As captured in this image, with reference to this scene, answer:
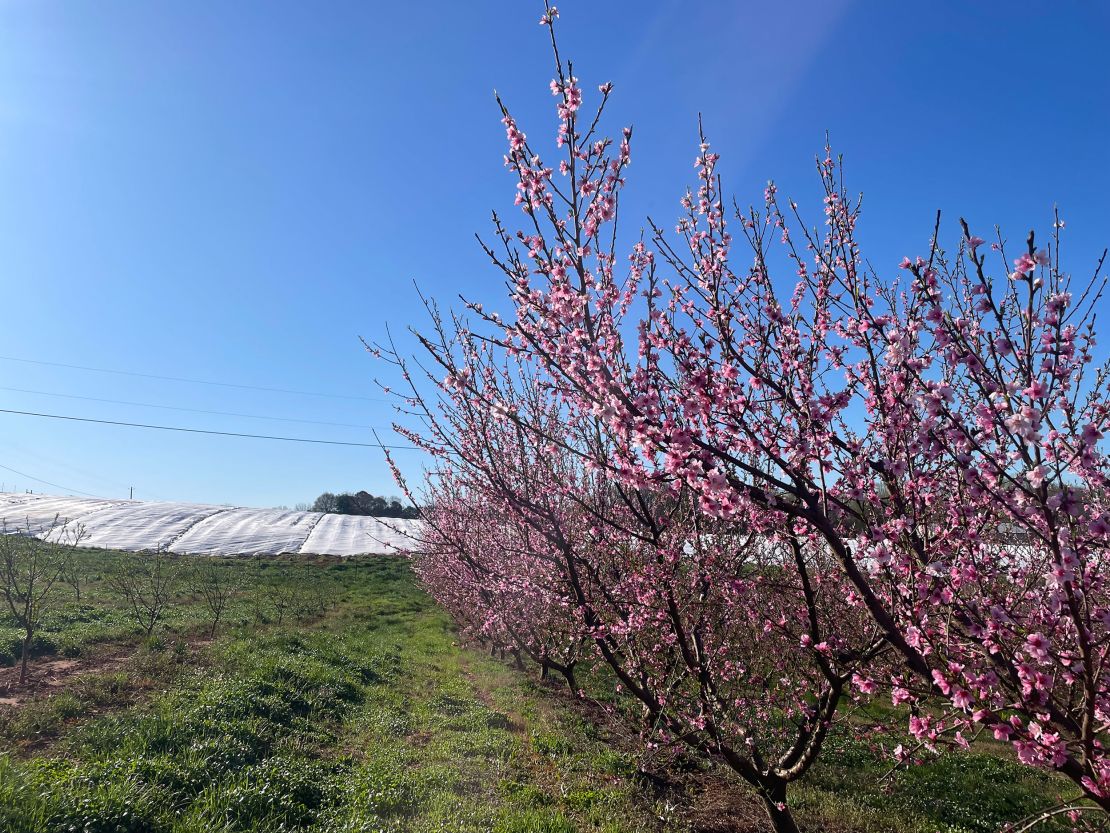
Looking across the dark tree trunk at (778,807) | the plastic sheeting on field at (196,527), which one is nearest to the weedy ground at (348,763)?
the dark tree trunk at (778,807)

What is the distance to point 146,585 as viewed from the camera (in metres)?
17.6

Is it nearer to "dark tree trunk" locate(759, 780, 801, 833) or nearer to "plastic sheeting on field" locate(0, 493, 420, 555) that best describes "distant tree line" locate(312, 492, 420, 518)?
"plastic sheeting on field" locate(0, 493, 420, 555)

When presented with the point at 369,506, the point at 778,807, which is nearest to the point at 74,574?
the point at 778,807

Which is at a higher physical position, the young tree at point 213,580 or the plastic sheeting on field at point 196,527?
the plastic sheeting on field at point 196,527

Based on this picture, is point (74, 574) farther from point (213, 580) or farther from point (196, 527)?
point (196, 527)

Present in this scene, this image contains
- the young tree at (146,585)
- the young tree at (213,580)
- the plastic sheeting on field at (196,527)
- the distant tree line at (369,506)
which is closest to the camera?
the young tree at (146,585)

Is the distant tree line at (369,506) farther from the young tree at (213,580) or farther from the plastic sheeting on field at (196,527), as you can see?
the young tree at (213,580)

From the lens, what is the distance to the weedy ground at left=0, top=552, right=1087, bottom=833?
16.7ft

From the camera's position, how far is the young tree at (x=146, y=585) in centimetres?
1242

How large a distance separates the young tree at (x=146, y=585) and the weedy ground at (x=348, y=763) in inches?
32.5


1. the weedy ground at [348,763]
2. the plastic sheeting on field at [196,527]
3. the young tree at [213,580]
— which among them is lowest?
the weedy ground at [348,763]

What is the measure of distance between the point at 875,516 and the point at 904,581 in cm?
84

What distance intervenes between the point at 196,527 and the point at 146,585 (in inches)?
794

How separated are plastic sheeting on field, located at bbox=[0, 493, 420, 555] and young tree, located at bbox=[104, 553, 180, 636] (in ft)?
20.2
